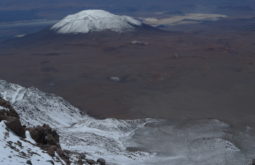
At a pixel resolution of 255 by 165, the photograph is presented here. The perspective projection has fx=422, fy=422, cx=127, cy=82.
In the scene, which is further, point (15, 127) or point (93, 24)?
point (93, 24)

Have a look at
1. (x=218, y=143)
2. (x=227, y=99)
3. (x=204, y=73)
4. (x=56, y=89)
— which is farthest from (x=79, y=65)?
(x=218, y=143)

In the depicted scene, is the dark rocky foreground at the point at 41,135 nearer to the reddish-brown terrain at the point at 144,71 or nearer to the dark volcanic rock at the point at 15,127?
the dark volcanic rock at the point at 15,127

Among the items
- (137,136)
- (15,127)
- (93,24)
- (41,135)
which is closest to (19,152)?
(15,127)

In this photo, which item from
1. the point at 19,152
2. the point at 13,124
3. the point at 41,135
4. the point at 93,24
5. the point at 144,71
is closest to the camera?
the point at 19,152

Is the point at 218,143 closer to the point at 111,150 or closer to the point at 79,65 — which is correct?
the point at 111,150

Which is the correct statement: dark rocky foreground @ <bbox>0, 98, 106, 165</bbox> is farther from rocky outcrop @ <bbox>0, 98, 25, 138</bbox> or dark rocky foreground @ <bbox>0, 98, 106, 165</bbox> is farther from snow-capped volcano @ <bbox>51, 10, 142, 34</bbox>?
snow-capped volcano @ <bbox>51, 10, 142, 34</bbox>

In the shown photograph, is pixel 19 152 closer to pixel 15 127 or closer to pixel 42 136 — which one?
pixel 15 127
